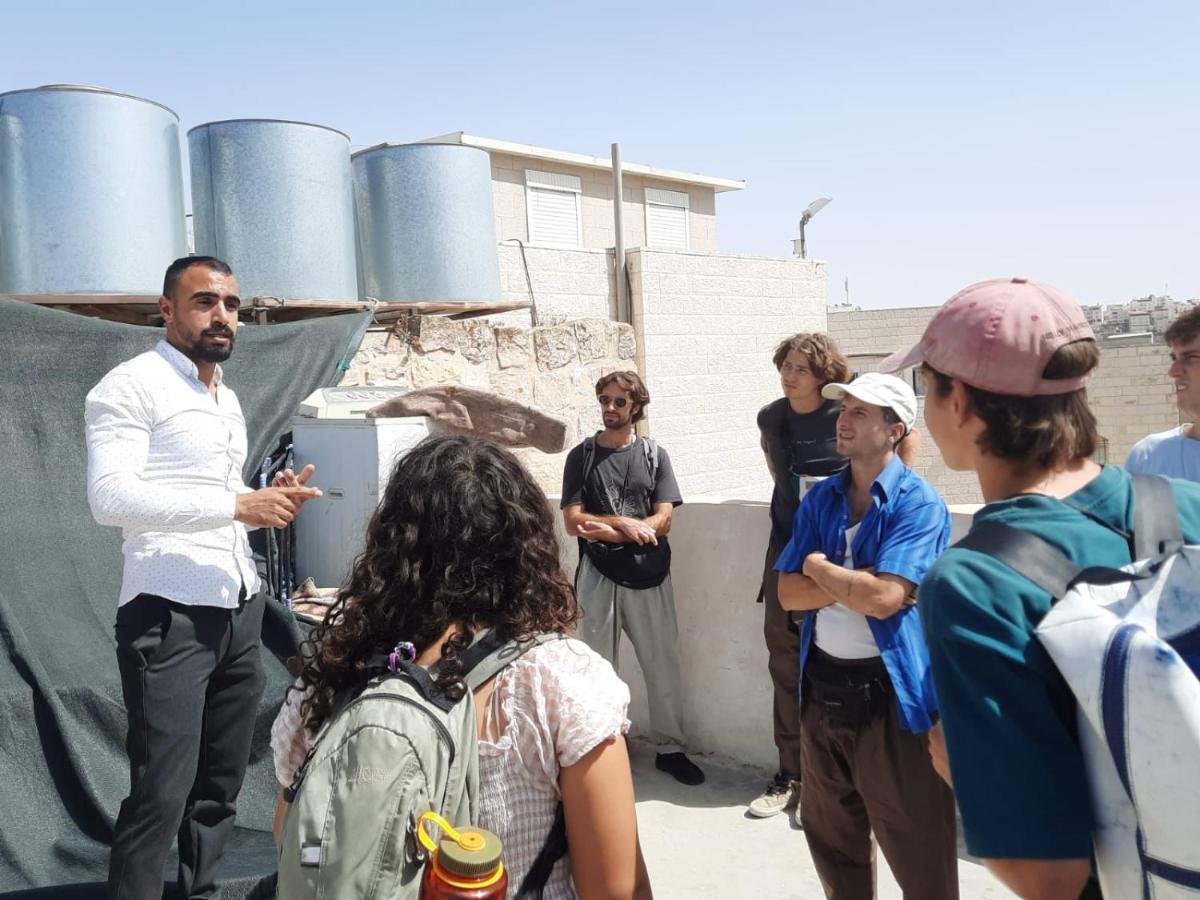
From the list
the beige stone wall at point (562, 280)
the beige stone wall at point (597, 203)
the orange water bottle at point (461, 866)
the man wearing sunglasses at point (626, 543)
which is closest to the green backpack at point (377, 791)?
the orange water bottle at point (461, 866)

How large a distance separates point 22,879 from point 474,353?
4239mm

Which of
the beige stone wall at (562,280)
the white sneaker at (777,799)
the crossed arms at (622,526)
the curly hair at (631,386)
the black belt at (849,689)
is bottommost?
the white sneaker at (777,799)

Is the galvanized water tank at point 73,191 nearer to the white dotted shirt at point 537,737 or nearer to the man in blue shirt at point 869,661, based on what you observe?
the man in blue shirt at point 869,661

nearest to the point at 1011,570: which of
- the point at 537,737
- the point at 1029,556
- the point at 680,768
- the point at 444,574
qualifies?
the point at 1029,556

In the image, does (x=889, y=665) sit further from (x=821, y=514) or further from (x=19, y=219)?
(x=19, y=219)

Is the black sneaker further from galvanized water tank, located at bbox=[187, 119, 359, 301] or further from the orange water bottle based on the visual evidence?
galvanized water tank, located at bbox=[187, 119, 359, 301]

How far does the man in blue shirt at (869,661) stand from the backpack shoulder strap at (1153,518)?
4.02ft

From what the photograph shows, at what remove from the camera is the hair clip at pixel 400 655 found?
4.59 feet

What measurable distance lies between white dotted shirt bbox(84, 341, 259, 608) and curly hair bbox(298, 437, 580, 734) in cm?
128

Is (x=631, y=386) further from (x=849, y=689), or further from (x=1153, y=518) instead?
(x=1153, y=518)

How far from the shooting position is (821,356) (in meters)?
3.87

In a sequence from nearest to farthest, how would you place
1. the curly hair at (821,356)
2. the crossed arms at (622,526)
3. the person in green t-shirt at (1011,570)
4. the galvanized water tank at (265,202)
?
the person in green t-shirt at (1011,570) < the curly hair at (821,356) < the crossed arms at (622,526) < the galvanized water tank at (265,202)

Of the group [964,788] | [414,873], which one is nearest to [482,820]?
[414,873]

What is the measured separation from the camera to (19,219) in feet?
16.8
